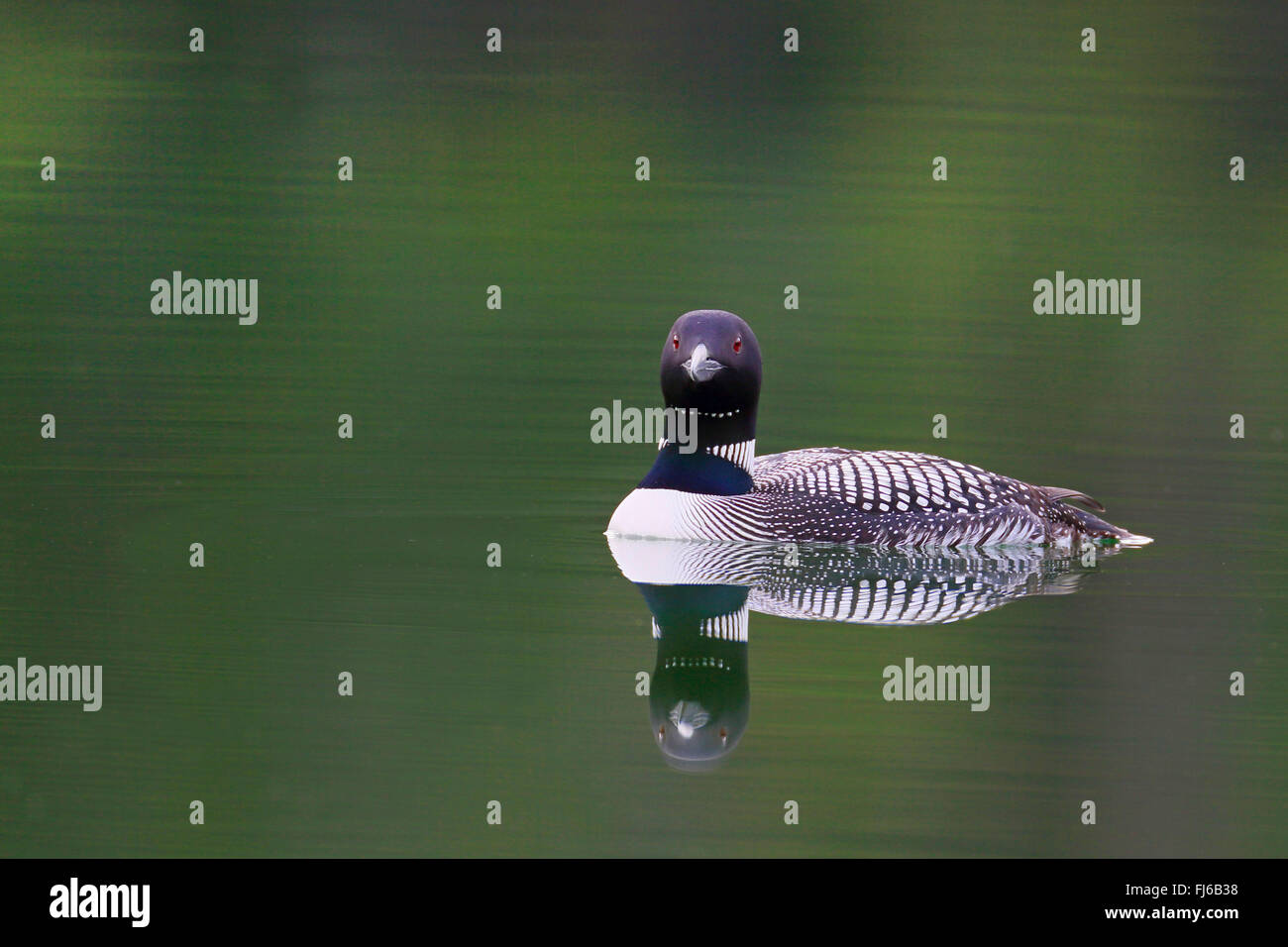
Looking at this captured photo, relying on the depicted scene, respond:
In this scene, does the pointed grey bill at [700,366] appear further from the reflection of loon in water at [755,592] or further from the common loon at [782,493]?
the reflection of loon in water at [755,592]

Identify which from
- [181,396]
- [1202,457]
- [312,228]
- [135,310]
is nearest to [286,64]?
[312,228]

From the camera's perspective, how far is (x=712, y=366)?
5855 millimetres

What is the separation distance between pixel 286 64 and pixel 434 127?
155cm

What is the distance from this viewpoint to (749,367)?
239 inches

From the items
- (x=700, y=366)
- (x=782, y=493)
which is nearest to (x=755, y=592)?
(x=782, y=493)

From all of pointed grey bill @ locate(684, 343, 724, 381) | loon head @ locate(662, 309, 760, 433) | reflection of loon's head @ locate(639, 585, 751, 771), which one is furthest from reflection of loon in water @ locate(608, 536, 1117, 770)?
pointed grey bill @ locate(684, 343, 724, 381)

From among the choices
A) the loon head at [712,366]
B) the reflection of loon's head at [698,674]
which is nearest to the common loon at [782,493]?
the loon head at [712,366]

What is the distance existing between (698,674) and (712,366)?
4.16ft

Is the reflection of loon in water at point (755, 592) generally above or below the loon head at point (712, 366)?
below

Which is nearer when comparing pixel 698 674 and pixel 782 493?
pixel 698 674

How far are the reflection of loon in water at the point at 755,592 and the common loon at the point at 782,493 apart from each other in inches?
2.3

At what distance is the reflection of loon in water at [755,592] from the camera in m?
4.78

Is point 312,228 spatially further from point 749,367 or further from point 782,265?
point 749,367

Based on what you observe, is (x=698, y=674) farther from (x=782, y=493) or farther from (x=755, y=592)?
(x=782, y=493)
